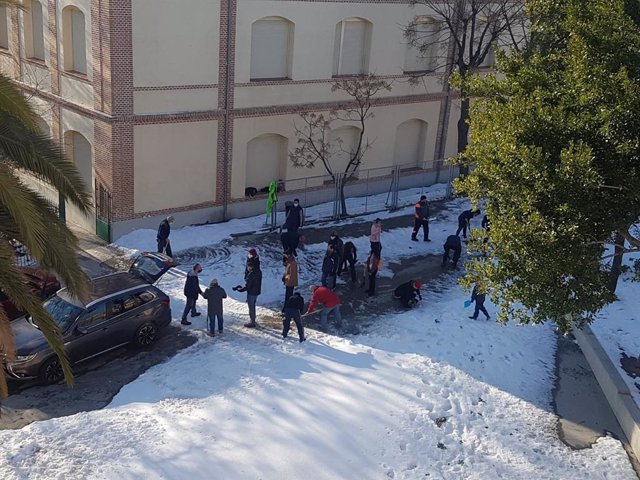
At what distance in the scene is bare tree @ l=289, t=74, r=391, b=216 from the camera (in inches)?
955

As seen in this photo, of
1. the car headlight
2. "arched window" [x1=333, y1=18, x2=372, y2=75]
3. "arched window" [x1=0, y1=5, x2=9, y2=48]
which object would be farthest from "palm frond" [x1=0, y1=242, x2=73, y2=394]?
"arched window" [x1=0, y1=5, x2=9, y2=48]

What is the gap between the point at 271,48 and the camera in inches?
910

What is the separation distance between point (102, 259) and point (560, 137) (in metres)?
13.4

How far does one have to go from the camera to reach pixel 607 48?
11141 mm

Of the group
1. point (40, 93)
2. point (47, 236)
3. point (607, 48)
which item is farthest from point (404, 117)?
point (47, 236)

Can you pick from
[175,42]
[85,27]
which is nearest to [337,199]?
[175,42]

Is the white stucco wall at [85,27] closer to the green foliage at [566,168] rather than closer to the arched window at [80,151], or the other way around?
the arched window at [80,151]

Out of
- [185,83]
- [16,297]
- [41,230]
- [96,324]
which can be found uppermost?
[185,83]

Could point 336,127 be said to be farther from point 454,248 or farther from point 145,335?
point 145,335

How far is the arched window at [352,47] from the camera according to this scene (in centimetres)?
2461

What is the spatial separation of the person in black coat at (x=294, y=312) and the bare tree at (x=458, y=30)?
12.3m

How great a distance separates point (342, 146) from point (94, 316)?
13577 millimetres

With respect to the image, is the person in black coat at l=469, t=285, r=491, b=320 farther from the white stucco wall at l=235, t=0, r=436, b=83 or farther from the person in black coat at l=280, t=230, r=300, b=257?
the white stucco wall at l=235, t=0, r=436, b=83

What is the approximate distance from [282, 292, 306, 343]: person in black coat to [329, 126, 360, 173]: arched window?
36.6ft
